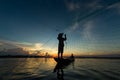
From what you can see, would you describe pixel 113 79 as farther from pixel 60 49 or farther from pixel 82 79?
pixel 60 49

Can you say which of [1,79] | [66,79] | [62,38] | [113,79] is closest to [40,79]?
[66,79]

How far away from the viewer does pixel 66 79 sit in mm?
26359

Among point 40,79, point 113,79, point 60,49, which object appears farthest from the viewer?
point 60,49

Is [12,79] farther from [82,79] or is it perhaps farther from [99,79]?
[99,79]

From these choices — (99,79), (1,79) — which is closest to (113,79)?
(99,79)

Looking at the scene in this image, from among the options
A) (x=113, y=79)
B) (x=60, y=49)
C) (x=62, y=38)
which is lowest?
(x=113, y=79)

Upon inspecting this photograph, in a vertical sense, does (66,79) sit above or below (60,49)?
below

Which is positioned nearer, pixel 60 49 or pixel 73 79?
pixel 73 79

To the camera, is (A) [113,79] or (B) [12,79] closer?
(B) [12,79]

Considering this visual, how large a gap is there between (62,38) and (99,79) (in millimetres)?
19652

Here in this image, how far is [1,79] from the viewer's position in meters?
25.2

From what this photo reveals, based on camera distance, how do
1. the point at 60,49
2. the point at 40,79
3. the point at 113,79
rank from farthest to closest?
the point at 60,49
the point at 113,79
the point at 40,79

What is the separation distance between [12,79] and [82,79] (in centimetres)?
1540

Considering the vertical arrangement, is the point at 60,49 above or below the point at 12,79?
above
